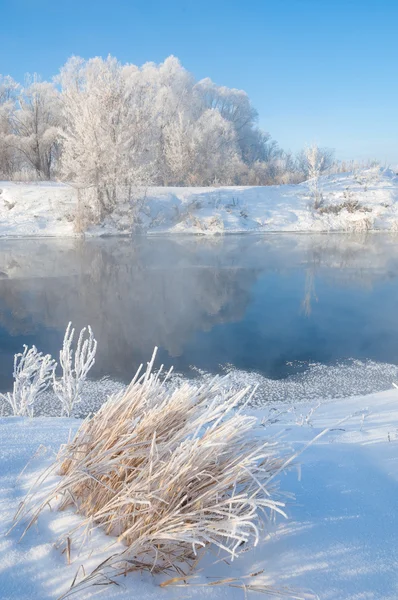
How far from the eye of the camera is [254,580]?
131cm

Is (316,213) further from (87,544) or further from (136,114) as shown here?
(87,544)

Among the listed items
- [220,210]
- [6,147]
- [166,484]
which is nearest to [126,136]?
[220,210]

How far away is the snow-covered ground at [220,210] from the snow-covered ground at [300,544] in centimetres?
1869

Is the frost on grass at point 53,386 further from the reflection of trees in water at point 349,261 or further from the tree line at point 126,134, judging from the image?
the tree line at point 126,134

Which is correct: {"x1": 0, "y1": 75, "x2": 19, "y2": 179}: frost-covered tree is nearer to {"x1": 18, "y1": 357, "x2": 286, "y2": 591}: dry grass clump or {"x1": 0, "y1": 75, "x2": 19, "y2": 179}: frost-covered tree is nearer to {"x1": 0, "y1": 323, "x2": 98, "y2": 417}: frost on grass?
{"x1": 0, "y1": 323, "x2": 98, "y2": 417}: frost on grass

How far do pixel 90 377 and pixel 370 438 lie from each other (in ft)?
12.2

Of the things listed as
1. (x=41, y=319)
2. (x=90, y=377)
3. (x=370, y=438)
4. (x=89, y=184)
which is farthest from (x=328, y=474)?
(x=89, y=184)

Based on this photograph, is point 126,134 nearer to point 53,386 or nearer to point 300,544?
point 53,386

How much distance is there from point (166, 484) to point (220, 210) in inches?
845

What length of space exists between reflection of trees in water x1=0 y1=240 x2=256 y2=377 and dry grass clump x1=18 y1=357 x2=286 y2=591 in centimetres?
407

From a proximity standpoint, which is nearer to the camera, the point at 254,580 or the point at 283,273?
the point at 254,580

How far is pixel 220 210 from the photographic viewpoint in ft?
72.5

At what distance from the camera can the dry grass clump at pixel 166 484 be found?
1.31 meters

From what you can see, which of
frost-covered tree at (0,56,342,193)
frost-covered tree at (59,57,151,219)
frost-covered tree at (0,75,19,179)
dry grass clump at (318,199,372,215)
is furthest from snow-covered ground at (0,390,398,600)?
frost-covered tree at (0,75,19,179)
